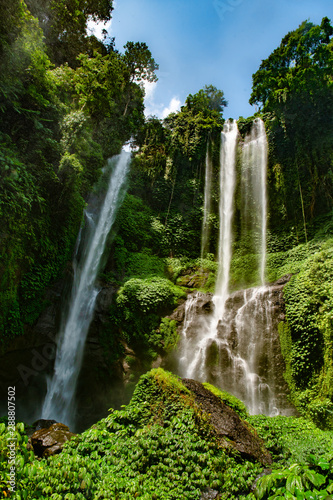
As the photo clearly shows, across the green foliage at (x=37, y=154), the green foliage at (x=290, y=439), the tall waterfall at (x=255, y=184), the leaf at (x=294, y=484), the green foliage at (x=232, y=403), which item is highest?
the tall waterfall at (x=255, y=184)

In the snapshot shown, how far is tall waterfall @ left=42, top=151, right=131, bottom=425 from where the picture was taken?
A: 33.4 feet

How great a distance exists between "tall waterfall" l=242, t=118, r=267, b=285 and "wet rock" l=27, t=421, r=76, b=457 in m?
12.8

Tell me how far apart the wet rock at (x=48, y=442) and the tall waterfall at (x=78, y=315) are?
Result: 5.33m

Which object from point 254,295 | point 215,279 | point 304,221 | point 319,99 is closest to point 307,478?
point 254,295

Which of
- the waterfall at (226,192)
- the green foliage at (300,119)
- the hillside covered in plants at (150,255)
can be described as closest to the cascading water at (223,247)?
the waterfall at (226,192)

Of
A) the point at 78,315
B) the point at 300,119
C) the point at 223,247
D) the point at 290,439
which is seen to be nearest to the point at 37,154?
the point at 78,315

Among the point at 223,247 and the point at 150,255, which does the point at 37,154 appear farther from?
the point at 223,247

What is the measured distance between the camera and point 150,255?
15.8 m

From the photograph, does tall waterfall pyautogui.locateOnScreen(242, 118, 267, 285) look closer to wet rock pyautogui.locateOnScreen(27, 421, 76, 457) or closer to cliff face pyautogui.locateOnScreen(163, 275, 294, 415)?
cliff face pyautogui.locateOnScreen(163, 275, 294, 415)

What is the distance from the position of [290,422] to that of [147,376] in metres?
3.45

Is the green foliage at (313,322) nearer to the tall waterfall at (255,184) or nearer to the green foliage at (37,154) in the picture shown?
the tall waterfall at (255,184)

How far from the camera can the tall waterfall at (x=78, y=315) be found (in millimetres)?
10180

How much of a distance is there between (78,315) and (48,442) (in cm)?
700

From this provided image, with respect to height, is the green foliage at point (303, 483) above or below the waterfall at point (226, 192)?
below
